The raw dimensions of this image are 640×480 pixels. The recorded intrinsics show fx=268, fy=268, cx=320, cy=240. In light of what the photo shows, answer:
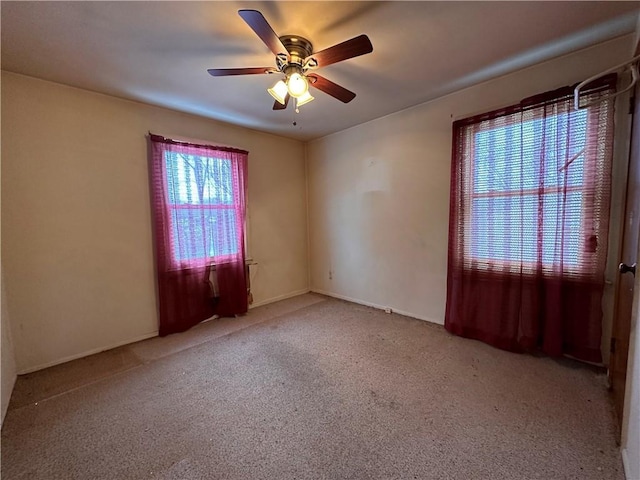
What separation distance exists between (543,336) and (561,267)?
0.61m

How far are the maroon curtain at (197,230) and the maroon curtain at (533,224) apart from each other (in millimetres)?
2519

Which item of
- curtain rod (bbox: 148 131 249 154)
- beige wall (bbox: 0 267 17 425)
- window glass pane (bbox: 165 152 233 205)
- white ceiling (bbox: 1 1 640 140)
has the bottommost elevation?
beige wall (bbox: 0 267 17 425)

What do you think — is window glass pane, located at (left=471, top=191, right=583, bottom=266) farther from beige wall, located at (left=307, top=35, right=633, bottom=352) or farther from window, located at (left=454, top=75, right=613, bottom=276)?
beige wall, located at (left=307, top=35, right=633, bottom=352)

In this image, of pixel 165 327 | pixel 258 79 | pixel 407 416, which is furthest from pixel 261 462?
pixel 258 79

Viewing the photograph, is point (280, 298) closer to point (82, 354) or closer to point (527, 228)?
point (82, 354)

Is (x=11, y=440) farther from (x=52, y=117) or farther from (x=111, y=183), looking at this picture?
(x=52, y=117)

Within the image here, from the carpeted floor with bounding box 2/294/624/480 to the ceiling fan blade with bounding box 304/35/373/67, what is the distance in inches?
86.4

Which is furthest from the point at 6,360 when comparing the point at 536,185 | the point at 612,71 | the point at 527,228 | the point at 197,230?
the point at 612,71

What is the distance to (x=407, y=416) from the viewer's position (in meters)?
1.67

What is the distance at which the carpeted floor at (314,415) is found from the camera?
1354 millimetres

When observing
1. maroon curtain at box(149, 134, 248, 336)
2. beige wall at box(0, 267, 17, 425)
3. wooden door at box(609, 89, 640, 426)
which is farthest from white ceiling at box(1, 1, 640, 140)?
beige wall at box(0, 267, 17, 425)

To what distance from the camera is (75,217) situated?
244 centimetres

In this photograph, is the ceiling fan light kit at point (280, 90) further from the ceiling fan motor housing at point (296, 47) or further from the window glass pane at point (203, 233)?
the window glass pane at point (203, 233)

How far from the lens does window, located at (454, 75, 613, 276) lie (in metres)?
2.00
